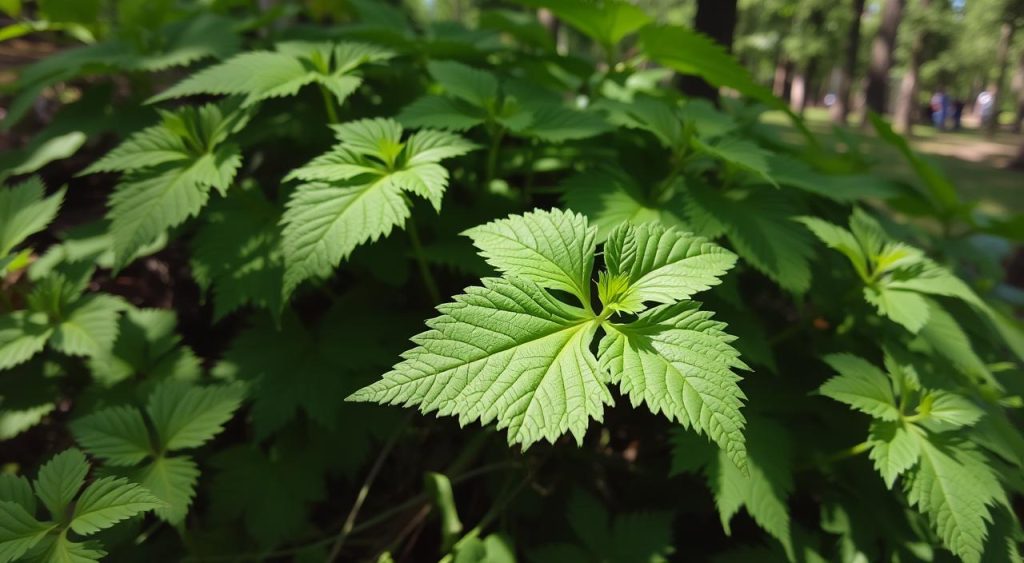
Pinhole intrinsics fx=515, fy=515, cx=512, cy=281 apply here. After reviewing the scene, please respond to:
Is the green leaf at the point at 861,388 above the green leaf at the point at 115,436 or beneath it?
above

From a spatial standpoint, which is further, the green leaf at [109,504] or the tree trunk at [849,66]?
the tree trunk at [849,66]

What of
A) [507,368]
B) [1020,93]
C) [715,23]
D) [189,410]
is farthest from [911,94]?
[189,410]

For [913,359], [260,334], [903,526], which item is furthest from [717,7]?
[260,334]

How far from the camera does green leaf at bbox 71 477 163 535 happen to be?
839 millimetres

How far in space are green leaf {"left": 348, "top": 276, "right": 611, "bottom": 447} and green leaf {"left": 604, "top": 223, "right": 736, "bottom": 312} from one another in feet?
0.41

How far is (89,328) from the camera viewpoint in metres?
1.20

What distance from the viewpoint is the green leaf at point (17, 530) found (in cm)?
80

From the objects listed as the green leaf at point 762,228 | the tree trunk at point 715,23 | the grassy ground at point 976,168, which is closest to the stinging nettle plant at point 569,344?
the green leaf at point 762,228

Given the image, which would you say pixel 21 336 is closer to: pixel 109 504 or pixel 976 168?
pixel 109 504

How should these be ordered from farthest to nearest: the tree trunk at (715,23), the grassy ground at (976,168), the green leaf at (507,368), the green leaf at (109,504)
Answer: the grassy ground at (976,168) < the tree trunk at (715,23) < the green leaf at (109,504) < the green leaf at (507,368)

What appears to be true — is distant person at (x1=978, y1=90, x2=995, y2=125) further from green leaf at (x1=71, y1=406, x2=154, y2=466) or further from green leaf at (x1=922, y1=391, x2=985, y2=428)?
green leaf at (x1=71, y1=406, x2=154, y2=466)

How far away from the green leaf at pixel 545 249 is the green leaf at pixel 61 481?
798 millimetres

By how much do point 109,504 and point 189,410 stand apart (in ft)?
0.89

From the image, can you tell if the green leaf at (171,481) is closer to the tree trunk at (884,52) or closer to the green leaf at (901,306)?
the green leaf at (901,306)
